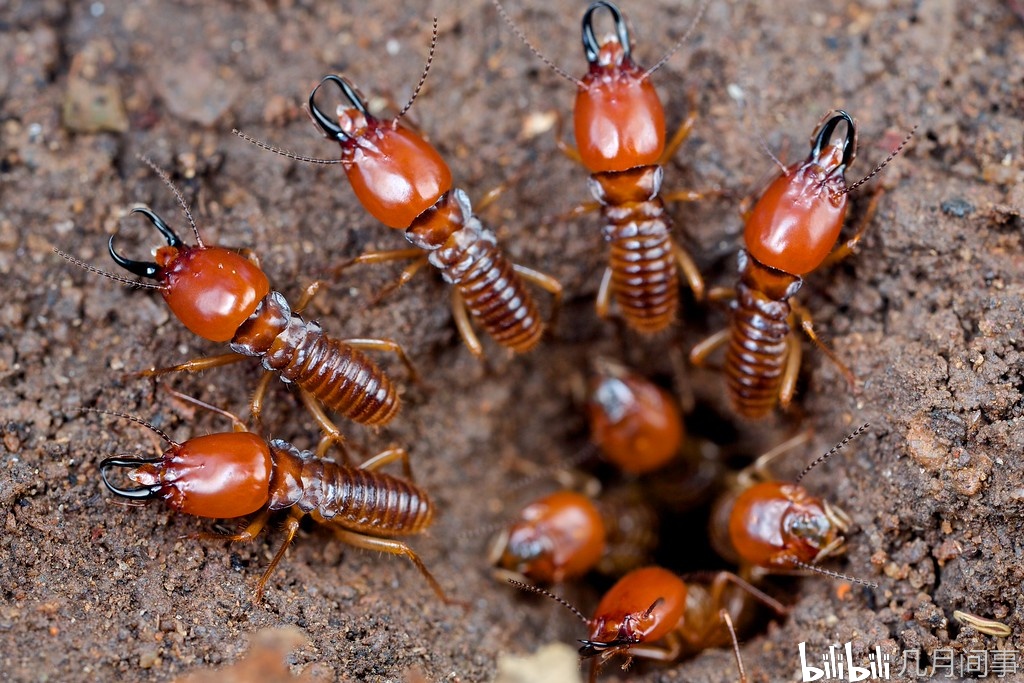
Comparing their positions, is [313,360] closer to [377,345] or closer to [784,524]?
[377,345]

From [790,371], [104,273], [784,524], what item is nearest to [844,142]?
[790,371]

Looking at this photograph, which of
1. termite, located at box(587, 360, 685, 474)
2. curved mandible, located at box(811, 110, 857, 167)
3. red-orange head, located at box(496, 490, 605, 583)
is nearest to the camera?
curved mandible, located at box(811, 110, 857, 167)

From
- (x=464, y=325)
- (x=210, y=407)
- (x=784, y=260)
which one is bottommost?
(x=210, y=407)

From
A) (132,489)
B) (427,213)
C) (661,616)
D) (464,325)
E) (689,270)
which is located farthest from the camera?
(689,270)

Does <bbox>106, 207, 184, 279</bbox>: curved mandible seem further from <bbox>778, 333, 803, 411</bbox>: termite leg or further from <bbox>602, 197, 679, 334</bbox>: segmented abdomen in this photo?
<bbox>778, 333, 803, 411</bbox>: termite leg

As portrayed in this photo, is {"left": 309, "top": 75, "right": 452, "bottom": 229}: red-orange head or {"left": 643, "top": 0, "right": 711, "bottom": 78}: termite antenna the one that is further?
{"left": 643, "top": 0, "right": 711, "bottom": 78}: termite antenna

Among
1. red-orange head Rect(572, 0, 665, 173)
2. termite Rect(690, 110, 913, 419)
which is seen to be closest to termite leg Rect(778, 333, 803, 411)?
termite Rect(690, 110, 913, 419)

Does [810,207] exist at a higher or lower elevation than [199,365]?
higher

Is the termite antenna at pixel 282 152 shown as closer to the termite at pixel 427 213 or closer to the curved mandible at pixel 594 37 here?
the termite at pixel 427 213
